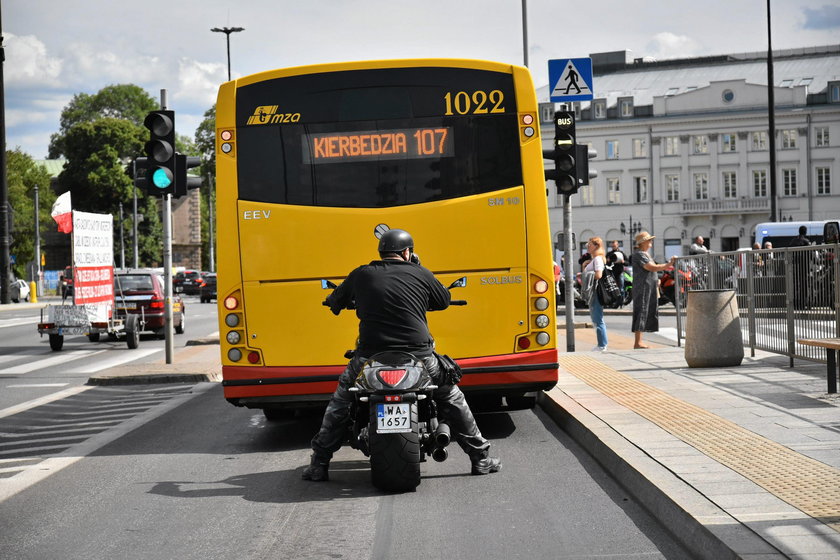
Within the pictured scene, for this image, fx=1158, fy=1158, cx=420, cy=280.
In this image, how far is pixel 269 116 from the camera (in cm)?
970

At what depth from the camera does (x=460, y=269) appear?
31.3ft

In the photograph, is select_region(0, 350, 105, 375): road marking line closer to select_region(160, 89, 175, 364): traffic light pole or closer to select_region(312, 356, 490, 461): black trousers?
select_region(160, 89, 175, 364): traffic light pole

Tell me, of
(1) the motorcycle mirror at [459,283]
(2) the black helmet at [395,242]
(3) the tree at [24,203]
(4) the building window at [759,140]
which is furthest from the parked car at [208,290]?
(2) the black helmet at [395,242]

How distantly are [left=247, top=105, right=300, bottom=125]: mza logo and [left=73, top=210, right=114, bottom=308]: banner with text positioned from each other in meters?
13.3

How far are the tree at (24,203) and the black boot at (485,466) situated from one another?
92.3 m

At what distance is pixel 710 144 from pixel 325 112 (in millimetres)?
77697

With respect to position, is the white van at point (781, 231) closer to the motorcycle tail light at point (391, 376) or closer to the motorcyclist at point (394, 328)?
the motorcyclist at point (394, 328)

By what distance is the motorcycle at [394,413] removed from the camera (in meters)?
7.26

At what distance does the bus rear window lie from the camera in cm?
962

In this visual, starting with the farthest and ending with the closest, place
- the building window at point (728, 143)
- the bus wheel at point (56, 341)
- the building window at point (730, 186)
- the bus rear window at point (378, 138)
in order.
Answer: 1. the building window at point (730, 186)
2. the building window at point (728, 143)
3. the bus wheel at point (56, 341)
4. the bus rear window at point (378, 138)

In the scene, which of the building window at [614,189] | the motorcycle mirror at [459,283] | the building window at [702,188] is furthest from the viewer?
the building window at [614,189]

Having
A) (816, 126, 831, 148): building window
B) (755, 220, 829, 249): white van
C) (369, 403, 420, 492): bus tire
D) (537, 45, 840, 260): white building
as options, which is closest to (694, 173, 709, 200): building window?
(537, 45, 840, 260): white building

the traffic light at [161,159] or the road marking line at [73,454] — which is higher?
the traffic light at [161,159]

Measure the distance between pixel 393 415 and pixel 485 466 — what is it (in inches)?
43.8
